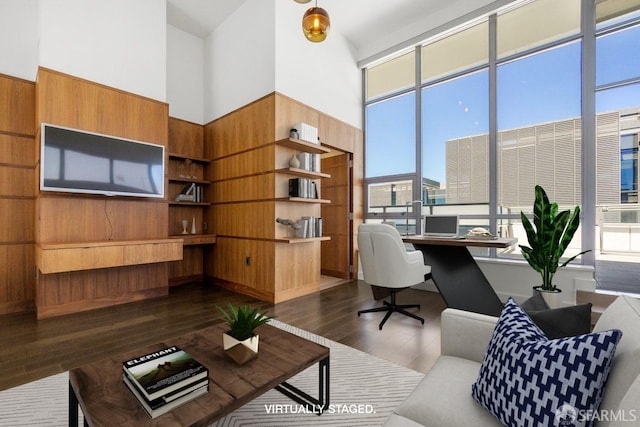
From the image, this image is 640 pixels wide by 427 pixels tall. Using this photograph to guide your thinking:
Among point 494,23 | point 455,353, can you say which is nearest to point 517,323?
point 455,353

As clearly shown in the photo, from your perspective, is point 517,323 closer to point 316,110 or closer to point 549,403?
point 549,403

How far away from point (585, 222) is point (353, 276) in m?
3.28

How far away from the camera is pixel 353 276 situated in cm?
520

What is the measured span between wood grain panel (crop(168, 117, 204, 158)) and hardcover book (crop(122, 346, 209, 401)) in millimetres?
4198

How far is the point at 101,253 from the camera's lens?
3283 millimetres

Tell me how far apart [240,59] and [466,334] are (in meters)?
4.65

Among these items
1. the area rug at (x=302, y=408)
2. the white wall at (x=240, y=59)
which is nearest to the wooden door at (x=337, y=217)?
the white wall at (x=240, y=59)

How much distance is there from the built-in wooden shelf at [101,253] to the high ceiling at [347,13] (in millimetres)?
Answer: 3543

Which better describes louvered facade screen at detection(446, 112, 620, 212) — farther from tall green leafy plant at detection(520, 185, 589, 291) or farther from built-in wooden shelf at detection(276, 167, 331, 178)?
built-in wooden shelf at detection(276, 167, 331, 178)

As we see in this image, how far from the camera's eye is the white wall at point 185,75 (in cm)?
477

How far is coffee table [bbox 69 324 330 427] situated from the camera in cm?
101

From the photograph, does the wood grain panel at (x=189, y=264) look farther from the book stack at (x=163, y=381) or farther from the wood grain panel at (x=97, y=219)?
the book stack at (x=163, y=381)

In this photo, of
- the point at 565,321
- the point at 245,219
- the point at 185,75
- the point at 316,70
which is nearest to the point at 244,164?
the point at 245,219

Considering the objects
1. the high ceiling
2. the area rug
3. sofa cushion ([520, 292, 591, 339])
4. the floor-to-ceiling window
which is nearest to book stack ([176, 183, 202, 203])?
the high ceiling
